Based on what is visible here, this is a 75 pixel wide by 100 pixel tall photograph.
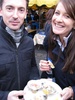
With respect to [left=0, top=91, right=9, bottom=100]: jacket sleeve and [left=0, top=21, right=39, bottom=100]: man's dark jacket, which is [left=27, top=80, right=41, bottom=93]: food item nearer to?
[left=0, top=21, right=39, bottom=100]: man's dark jacket

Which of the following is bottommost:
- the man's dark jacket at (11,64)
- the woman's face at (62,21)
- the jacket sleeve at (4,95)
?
the jacket sleeve at (4,95)

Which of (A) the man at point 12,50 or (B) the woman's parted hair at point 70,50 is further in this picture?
(B) the woman's parted hair at point 70,50

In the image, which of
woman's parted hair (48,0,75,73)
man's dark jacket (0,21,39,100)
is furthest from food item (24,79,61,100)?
woman's parted hair (48,0,75,73)

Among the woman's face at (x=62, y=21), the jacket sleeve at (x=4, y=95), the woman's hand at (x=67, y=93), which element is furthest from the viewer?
the woman's face at (x=62, y=21)

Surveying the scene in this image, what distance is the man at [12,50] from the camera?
186cm

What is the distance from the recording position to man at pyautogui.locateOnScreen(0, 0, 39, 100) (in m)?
1.86

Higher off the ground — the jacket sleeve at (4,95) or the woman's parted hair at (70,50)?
the woman's parted hair at (70,50)

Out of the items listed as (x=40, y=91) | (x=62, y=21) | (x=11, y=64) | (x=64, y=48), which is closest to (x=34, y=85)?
(x=40, y=91)

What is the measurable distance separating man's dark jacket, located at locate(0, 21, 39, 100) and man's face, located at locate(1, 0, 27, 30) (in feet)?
0.27

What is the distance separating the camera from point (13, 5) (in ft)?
6.08

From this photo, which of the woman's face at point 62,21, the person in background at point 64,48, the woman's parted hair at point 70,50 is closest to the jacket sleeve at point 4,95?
the person in background at point 64,48

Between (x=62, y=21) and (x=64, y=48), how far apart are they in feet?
1.03

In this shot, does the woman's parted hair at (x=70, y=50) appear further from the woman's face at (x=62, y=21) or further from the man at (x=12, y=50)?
the man at (x=12, y=50)

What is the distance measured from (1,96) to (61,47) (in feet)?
2.82
